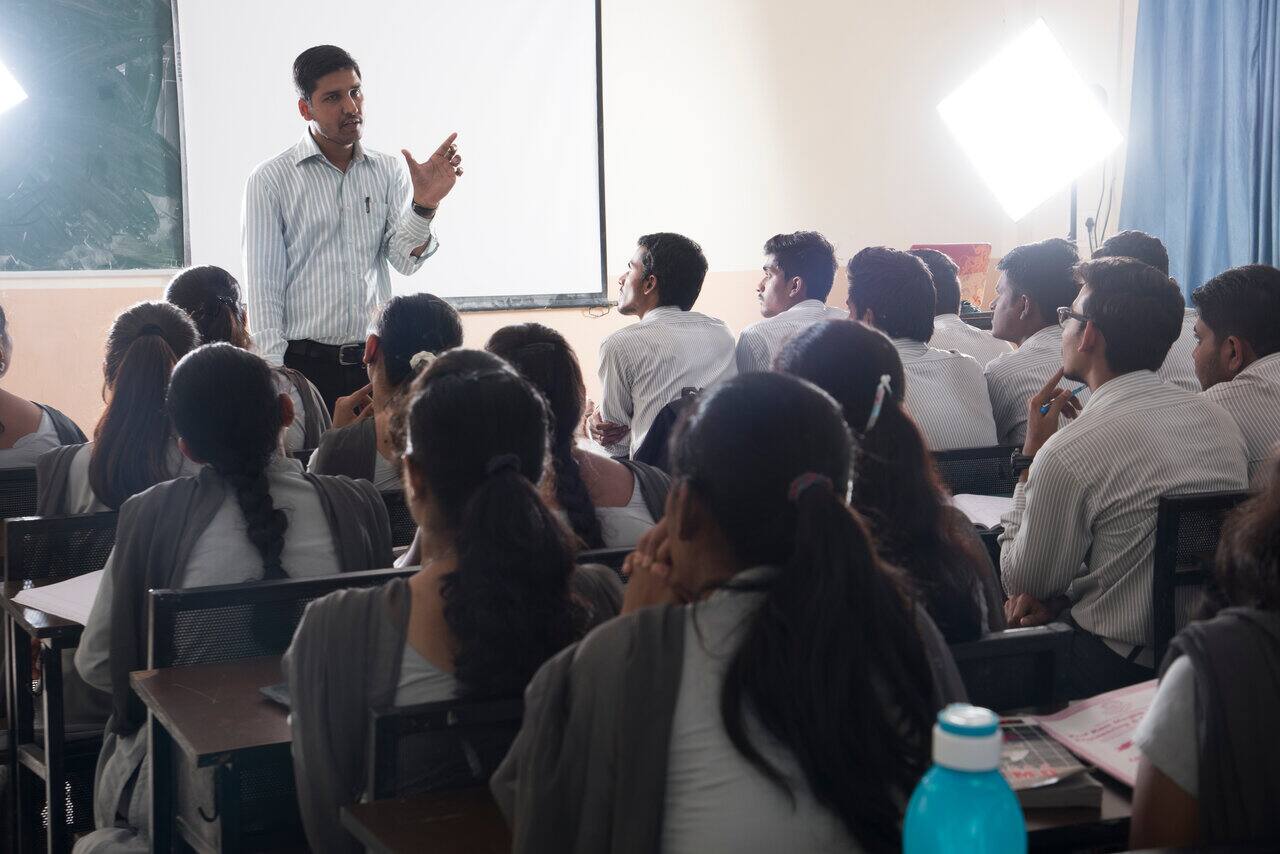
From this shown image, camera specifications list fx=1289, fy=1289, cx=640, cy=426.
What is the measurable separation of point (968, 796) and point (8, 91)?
5004 millimetres

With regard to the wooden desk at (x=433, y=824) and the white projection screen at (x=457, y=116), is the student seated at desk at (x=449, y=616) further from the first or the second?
the white projection screen at (x=457, y=116)

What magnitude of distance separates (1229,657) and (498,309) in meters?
5.26

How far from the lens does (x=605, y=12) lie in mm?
6297

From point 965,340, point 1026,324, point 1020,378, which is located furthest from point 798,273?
point 1020,378

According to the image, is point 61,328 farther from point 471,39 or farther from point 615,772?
point 615,772

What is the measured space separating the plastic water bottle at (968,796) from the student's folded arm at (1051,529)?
140 centimetres

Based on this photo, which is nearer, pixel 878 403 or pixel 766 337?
pixel 878 403

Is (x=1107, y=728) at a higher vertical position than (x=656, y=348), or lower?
lower

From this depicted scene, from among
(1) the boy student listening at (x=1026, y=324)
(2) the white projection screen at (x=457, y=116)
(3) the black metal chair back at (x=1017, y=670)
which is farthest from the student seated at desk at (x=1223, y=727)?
(2) the white projection screen at (x=457, y=116)

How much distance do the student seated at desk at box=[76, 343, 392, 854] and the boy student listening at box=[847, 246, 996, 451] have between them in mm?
1553

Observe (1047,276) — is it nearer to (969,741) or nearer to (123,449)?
(123,449)

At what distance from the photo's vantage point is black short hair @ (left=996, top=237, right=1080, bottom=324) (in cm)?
348

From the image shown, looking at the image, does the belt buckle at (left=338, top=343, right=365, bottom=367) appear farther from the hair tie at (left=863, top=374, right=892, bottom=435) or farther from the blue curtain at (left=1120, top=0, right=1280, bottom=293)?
the blue curtain at (left=1120, top=0, right=1280, bottom=293)

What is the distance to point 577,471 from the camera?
2.23 meters
